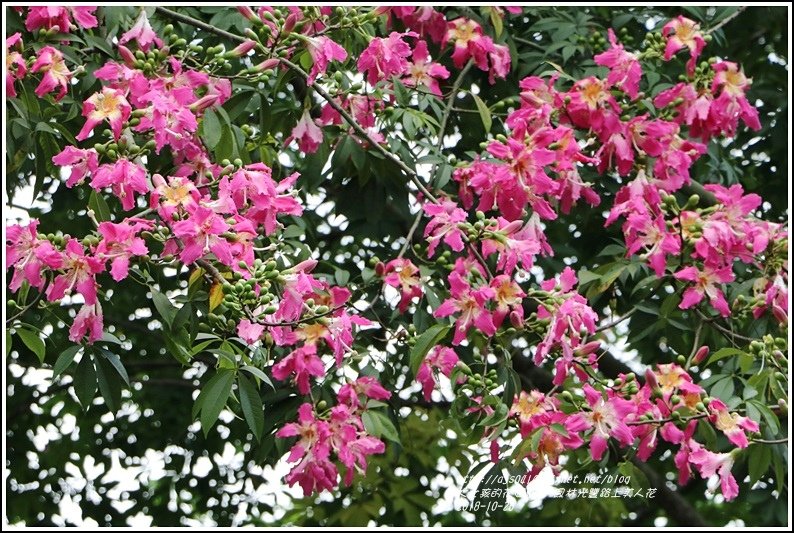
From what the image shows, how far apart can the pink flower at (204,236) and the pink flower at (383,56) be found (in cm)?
92

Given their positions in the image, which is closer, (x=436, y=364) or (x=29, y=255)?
(x=29, y=255)

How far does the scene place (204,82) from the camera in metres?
2.53

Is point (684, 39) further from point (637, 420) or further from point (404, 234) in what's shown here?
point (637, 420)

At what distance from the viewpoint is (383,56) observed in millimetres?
2840

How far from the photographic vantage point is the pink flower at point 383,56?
2.84 m

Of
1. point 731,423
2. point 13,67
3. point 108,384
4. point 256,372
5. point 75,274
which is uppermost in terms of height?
point 13,67

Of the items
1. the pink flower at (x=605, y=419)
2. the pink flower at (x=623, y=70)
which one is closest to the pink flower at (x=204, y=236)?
the pink flower at (x=605, y=419)

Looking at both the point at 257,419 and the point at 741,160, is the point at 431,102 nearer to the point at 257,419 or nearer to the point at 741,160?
the point at 257,419

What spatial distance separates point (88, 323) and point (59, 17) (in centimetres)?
84

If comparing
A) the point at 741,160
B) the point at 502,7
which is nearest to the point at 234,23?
the point at 502,7

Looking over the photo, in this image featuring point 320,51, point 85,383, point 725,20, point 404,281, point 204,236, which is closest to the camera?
point 204,236

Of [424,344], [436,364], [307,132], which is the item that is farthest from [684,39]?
[424,344]

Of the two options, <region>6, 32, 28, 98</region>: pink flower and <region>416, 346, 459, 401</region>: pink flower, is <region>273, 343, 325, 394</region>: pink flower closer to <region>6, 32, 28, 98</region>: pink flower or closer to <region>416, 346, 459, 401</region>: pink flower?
<region>416, 346, 459, 401</region>: pink flower

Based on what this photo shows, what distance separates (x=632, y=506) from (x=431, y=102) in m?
2.59
